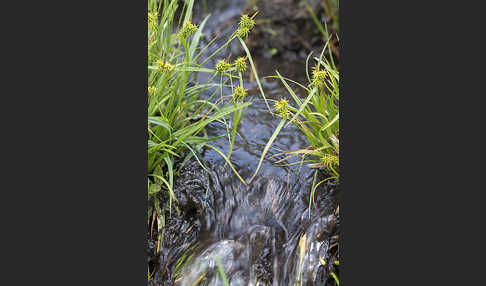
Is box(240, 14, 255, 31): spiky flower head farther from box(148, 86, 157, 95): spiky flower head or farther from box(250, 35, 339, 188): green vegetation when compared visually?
box(148, 86, 157, 95): spiky flower head

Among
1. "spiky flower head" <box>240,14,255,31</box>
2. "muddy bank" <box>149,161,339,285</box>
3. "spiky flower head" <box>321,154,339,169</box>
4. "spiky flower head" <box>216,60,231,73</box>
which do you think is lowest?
"muddy bank" <box>149,161,339,285</box>

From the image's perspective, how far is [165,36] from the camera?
8.68 feet

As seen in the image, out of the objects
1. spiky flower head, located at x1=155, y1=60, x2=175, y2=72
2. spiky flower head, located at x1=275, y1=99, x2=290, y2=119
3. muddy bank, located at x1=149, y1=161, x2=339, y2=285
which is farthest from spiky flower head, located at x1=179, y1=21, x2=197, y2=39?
muddy bank, located at x1=149, y1=161, x2=339, y2=285

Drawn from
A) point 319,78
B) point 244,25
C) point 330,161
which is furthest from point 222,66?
point 330,161

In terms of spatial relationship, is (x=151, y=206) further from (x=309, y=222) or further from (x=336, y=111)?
(x=336, y=111)

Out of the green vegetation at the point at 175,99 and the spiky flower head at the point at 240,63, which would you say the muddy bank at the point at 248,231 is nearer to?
the green vegetation at the point at 175,99

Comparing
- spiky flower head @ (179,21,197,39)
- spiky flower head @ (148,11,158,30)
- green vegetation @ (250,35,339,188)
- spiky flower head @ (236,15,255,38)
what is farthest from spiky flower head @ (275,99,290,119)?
spiky flower head @ (148,11,158,30)

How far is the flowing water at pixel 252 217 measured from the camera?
7.57ft

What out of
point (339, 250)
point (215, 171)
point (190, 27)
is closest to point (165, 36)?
point (190, 27)

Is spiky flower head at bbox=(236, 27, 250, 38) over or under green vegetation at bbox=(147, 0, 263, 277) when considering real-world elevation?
over

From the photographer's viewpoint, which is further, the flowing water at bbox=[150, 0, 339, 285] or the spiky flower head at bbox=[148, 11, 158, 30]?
the spiky flower head at bbox=[148, 11, 158, 30]

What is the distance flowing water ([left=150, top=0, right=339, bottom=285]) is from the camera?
90.8 inches

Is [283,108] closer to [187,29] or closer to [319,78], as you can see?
[319,78]

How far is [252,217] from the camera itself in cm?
247
